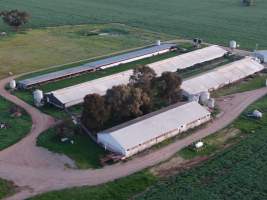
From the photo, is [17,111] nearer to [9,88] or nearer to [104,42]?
[9,88]

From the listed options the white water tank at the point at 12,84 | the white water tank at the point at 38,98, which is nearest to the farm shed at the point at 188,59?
the white water tank at the point at 38,98

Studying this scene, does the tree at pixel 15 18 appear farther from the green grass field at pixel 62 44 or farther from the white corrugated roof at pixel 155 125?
the white corrugated roof at pixel 155 125

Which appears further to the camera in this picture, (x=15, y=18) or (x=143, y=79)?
(x=15, y=18)

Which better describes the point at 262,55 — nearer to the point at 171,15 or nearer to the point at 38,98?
the point at 171,15

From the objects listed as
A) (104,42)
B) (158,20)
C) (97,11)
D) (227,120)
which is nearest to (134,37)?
(104,42)

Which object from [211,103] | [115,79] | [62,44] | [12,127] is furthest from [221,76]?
[62,44]

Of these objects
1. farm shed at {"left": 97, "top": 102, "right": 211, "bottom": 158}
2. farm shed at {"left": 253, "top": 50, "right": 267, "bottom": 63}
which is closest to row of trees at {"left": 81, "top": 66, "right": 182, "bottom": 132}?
farm shed at {"left": 97, "top": 102, "right": 211, "bottom": 158}
